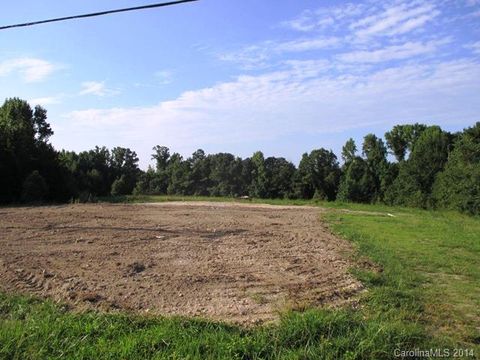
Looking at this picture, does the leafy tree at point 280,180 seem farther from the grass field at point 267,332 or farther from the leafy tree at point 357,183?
the grass field at point 267,332

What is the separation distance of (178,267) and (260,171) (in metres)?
65.6

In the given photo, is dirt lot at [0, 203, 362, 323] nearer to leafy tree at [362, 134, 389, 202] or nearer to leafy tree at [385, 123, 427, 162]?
leafy tree at [362, 134, 389, 202]

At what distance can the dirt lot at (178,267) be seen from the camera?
18.3 feet

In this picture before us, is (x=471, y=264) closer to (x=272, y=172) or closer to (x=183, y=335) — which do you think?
(x=183, y=335)

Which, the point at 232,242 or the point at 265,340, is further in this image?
the point at 232,242

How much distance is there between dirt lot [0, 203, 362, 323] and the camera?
559cm

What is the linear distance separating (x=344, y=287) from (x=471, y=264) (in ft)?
10.3

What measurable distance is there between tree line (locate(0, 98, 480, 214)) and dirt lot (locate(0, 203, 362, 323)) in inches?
704

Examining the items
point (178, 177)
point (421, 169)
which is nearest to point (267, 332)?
point (421, 169)

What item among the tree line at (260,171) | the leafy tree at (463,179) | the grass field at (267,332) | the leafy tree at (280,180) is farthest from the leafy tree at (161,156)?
the grass field at (267,332)

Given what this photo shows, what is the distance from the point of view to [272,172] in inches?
2886

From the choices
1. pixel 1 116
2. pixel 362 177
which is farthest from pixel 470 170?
pixel 1 116

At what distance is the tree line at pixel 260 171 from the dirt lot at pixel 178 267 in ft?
58.7

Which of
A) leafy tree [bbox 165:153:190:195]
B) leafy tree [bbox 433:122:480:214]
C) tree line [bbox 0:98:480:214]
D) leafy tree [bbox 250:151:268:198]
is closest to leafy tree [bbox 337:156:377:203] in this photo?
tree line [bbox 0:98:480:214]
